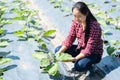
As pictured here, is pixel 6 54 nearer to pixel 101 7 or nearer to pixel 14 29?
pixel 14 29

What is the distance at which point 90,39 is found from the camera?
2703 millimetres

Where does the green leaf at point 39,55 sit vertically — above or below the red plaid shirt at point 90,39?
below

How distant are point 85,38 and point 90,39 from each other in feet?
0.29

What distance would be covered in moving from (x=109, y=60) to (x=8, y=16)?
6.60 feet

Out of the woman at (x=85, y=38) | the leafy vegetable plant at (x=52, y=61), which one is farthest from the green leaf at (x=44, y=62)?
the woman at (x=85, y=38)

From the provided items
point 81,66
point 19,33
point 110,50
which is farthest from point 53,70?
point 19,33

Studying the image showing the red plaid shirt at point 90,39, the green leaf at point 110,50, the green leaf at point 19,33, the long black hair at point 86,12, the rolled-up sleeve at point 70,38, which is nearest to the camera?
the long black hair at point 86,12

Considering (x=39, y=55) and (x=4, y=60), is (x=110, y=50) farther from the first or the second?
(x=4, y=60)

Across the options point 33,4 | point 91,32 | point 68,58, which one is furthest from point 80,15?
point 33,4

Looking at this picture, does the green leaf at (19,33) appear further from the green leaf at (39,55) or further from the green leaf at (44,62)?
the green leaf at (44,62)

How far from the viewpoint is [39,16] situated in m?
4.96

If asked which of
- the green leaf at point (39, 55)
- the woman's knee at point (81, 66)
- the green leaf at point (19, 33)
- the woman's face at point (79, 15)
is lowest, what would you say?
the woman's knee at point (81, 66)

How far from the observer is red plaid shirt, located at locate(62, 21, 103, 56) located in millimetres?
2684

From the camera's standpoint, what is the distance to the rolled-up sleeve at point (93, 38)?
2.68m
